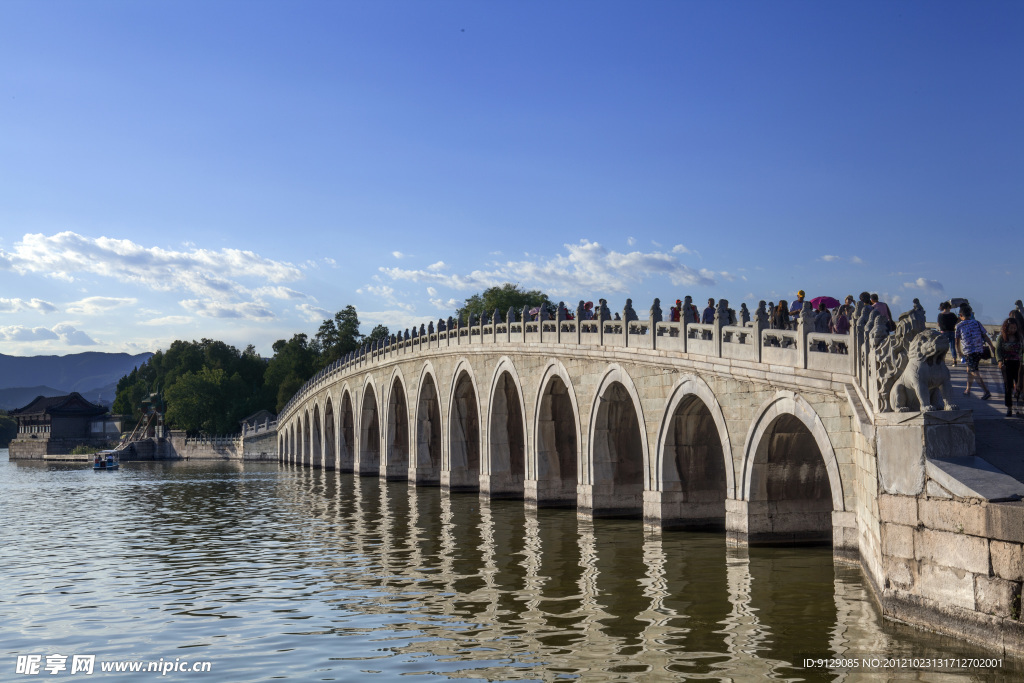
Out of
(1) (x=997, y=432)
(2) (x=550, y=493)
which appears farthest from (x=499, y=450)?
(1) (x=997, y=432)

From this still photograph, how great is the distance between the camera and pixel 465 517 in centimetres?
2717

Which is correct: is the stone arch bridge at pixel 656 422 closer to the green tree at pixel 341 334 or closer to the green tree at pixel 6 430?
the green tree at pixel 341 334

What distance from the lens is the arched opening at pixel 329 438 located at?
61.1m

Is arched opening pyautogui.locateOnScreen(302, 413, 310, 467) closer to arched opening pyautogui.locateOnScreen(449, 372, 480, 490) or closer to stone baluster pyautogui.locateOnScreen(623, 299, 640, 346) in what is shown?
arched opening pyautogui.locateOnScreen(449, 372, 480, 490)

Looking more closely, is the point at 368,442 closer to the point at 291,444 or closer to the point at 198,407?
the point at 291,444

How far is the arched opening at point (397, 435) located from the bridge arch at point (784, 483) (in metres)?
27.4

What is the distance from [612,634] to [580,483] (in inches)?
526

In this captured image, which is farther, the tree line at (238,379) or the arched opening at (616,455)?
the tree line at (238,379)

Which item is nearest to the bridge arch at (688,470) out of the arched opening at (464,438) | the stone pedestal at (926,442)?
the stone pedestal at (926,442)

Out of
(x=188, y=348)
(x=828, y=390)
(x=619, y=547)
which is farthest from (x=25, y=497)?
(x=188, y=348)

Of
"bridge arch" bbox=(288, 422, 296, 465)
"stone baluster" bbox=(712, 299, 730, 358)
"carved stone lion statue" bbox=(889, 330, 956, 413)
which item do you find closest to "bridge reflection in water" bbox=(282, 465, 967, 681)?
"carved stone lion statue" bbox=(889, 330, 956, 413)

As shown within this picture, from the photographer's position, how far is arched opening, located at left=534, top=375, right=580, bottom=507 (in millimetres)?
28219

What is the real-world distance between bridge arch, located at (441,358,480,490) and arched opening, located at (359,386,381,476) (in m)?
15.0

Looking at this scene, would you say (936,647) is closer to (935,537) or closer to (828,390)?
(935,537)
